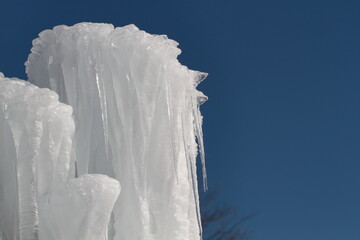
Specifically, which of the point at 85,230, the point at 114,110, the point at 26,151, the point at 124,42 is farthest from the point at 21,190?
the point at 124,42

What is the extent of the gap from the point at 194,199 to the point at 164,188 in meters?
0.45

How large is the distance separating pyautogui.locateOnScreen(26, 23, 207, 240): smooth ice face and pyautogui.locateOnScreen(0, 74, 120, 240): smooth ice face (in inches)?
14.0

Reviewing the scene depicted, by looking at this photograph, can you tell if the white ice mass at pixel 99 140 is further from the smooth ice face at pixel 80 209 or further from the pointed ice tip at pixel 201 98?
the pointed ice tip at pixel 201 98

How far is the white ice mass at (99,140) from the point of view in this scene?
4.43m

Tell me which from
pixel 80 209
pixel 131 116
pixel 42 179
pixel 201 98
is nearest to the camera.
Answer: pixel 80 209

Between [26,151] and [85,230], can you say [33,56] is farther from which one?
[85,230]

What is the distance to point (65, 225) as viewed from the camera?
14.3 ft

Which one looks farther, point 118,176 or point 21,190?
point 118,176

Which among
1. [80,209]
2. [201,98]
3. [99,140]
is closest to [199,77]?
[201,98]

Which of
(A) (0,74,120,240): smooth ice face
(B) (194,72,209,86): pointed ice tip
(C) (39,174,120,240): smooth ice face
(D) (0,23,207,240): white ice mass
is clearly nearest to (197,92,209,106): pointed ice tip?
(B) (194,72,209,86): pointed ice tip

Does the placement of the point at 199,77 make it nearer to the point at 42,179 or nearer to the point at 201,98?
the point at 201,98

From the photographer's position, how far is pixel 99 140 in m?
5.12

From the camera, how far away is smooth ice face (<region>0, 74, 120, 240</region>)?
14.2ft

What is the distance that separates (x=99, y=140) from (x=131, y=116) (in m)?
0.32
